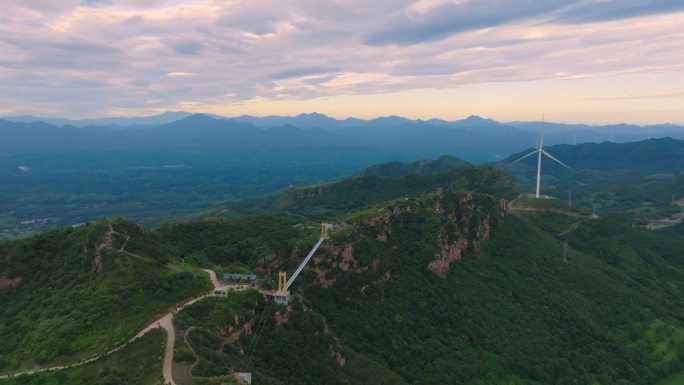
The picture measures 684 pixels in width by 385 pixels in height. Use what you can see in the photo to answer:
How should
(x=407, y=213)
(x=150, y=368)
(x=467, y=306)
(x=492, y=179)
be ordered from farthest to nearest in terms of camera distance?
(x=492, y=179), (x=407, y=213), (x=467, y=306), (x=150, y=368)

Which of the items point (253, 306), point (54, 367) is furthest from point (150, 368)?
point (253, 306)

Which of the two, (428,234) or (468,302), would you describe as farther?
(428,234)

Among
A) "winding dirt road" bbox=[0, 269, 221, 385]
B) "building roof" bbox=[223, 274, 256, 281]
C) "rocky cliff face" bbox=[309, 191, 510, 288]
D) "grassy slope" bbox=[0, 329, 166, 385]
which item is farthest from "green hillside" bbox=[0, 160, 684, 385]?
"building roof" bbox=[223, 274, 256, 281]

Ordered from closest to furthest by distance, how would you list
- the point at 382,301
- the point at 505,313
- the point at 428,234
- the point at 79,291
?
the point at 79,291 → the point at 382,301 → the point at 505,313 → the point at 428,234

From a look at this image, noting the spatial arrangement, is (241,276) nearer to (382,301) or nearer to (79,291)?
(79,291)

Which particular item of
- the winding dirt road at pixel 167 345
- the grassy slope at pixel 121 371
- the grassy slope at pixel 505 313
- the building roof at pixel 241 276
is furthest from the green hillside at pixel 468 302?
the grassy slope at pixel 121 371

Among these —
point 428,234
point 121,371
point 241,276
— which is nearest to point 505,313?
point 428,234

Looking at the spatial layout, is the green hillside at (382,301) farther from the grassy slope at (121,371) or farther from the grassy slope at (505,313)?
the grassy slope at (121,371)

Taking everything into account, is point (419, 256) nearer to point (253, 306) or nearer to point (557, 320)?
point (557, 320)
